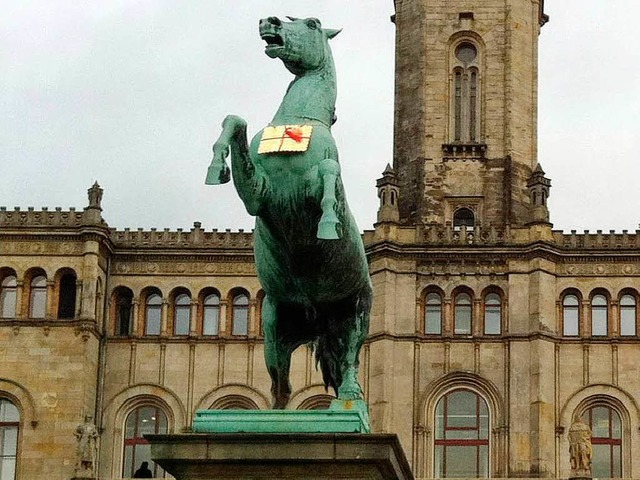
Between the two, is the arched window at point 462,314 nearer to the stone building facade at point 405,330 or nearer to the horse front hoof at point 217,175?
the stone building facade at point 405,330

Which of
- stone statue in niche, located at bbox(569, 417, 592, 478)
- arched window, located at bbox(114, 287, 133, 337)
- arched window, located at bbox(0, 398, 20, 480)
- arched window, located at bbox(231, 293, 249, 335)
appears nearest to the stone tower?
arched window, located at bbox(231, 293, 249, 335)

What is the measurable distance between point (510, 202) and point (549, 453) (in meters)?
9.31

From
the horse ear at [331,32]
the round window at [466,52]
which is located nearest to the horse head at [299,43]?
the horse ear at [331,32]

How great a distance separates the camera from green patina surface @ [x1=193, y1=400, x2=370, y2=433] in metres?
11.5

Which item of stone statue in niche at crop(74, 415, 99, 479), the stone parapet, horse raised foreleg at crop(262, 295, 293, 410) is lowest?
horse raised foreleg at crop(262, 295, 293, 410)

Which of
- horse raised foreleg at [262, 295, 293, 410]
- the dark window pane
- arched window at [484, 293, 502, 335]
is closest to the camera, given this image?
horse raised foreleg at [262, 295, 293, 410]

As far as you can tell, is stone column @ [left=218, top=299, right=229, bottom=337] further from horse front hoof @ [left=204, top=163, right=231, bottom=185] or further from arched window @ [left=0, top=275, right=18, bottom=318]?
horse front hoof @ [left=204, top=163, right=231, bottom=185]

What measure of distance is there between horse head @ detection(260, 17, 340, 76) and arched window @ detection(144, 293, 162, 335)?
4300 centimetres

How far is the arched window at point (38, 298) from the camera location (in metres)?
53.7

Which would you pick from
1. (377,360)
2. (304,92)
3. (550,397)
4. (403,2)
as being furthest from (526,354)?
(304,92)

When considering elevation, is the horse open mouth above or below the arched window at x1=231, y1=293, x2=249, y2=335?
below

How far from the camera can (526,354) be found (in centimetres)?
5303

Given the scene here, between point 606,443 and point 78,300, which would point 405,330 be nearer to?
point 606,443

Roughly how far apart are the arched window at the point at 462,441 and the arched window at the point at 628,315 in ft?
17.7
